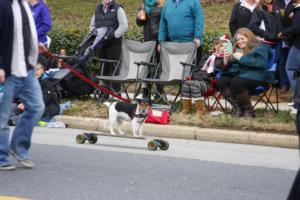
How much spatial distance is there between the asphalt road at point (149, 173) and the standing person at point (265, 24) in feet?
9.65

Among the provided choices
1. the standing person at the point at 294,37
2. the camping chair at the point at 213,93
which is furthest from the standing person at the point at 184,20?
the standing person at the point at 294,37

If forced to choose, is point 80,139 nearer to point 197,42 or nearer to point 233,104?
point 233,104

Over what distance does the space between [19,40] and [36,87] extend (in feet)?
1.79

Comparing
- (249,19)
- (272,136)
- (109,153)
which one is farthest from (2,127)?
(249,19)

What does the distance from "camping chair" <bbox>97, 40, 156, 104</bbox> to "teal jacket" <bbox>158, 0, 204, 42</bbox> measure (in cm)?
63

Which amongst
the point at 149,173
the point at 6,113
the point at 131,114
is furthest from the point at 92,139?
the point at 6,113

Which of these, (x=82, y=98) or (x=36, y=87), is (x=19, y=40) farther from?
(x=82, y=98)

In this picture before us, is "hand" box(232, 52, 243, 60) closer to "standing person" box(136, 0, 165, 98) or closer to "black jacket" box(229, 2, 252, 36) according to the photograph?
"black jacket" box(229, 2, 252, 36)

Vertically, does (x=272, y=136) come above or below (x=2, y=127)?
below

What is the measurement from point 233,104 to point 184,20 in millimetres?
A: 1828

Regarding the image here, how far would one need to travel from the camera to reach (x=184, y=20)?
549 inches

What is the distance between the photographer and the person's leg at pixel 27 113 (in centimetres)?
832

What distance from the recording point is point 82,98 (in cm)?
1520

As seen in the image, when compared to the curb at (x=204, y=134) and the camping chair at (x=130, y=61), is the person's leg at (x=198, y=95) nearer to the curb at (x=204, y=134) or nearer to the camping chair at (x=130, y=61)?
the curb at (x=204, y=134)
